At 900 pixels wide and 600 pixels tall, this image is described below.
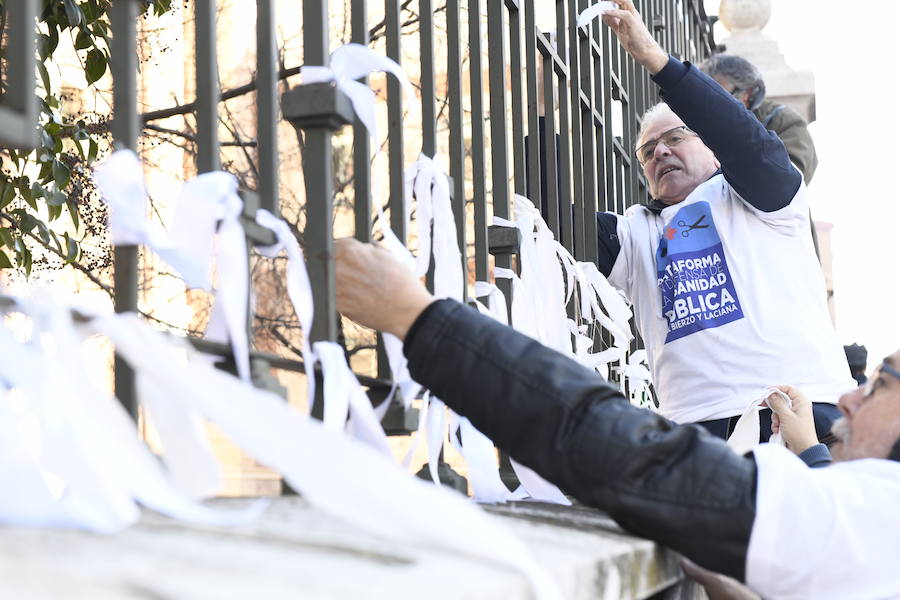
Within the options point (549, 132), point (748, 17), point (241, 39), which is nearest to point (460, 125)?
point (549, 132)

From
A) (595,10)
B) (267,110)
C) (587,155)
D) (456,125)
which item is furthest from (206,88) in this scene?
(587,155)

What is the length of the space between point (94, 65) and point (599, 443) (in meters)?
1.72

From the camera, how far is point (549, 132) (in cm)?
284

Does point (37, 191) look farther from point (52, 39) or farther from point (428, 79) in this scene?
point (428, 79)

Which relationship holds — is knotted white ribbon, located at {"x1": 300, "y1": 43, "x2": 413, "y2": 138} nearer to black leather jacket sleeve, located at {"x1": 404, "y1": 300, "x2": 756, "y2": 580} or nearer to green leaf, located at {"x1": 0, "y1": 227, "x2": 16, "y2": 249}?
black leather jacket sleeve, located at {"x1": 404, "y1": 300, "x2": 756, "y2": 580}

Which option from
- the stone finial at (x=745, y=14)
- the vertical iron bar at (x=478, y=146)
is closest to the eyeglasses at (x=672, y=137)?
the vertical iron bar at (x=478, y=146)

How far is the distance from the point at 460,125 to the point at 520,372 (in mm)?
853

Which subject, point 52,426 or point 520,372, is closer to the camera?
point 52,426

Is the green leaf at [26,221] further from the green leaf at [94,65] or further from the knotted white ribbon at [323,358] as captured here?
the knotted white ribbon at [323,358]

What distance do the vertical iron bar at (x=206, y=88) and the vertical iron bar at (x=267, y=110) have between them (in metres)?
0.08

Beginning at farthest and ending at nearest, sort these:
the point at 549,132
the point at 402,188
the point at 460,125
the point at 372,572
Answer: the point at 549,132 < the point at 460,125 < the point at 402,188 < the point at 372,572

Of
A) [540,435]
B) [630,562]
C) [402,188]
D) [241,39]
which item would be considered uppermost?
[241,39]

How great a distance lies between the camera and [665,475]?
4.16 feet

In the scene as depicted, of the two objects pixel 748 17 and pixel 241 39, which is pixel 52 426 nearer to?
pixel 241 39
